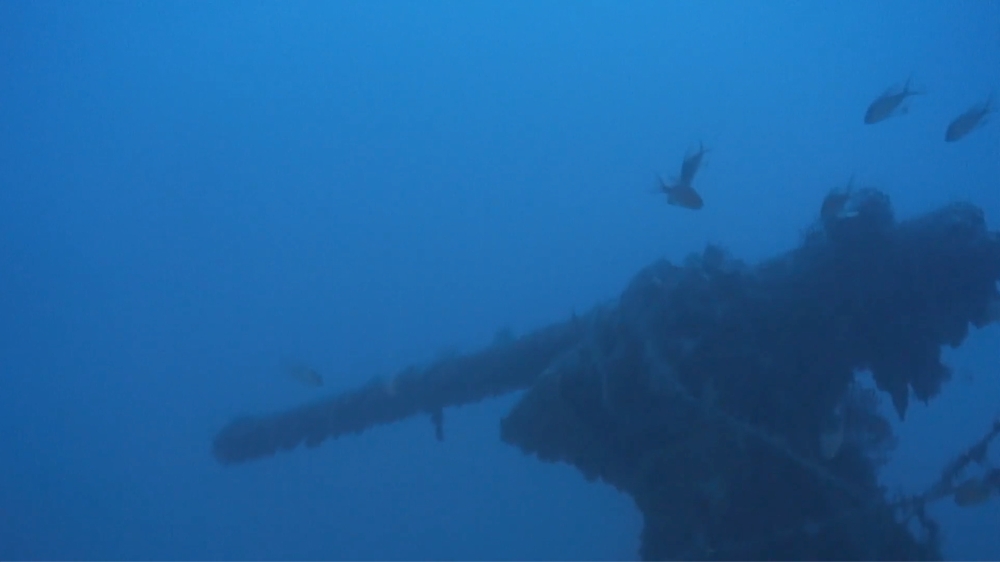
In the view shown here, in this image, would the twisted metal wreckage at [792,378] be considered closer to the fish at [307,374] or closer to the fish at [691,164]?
the fish at [691,164]

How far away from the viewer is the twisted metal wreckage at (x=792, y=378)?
487cm

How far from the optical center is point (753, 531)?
492 cm

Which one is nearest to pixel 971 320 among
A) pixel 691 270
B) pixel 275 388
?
pixel 691 270

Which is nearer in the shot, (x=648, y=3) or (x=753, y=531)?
(x=753, y=531)

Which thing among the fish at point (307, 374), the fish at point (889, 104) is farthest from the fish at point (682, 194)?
the fish at point (307, 374)

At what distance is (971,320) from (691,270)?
2047 millimetres

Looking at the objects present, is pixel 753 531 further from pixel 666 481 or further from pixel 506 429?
pixel 506 429

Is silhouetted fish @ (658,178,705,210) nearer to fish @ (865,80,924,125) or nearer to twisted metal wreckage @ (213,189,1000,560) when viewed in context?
twisted metal wreckage @ (213,189,1000,560)

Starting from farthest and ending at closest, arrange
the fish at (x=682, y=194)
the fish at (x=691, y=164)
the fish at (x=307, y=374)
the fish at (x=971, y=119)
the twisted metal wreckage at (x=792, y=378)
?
1. the fish at (x=307, y=374)
2. the fish at (x=971, y=119)
3. the fish at (x=682, y=194)
4. the fish at (x=691, y=164)
5. the twisted metal wreckage at (x=792, y=378)

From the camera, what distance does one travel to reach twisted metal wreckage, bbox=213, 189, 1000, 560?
16.0ft

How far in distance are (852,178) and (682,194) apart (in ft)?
5.18

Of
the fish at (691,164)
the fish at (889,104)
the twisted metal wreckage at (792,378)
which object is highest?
the fish at (889,104)

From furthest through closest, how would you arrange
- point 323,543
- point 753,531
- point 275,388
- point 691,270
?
1. point 275,388
2. point 323,543
3. point 691,270
4. point 753,531

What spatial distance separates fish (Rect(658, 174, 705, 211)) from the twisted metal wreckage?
134 centimetres
